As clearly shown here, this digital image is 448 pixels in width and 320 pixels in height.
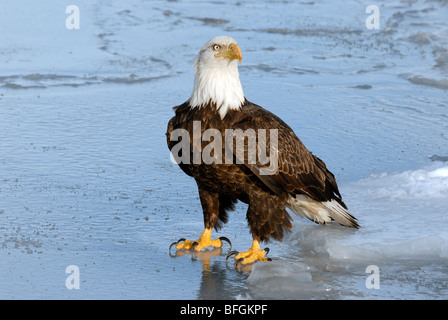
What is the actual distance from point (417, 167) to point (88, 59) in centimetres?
480

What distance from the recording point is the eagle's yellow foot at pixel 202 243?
17.0 ft

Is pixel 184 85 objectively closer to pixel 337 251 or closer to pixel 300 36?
pixel 300 36

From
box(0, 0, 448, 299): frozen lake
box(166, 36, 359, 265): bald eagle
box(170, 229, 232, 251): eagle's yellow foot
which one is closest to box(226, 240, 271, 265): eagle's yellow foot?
box(166, 36, 359, 265): bald eagle

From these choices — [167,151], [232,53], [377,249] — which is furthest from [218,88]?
[167,151]

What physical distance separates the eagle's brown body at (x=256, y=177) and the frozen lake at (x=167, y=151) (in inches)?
10.3

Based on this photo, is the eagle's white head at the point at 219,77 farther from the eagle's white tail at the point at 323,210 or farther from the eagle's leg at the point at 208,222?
the eagle's white tail at the point at 323,210

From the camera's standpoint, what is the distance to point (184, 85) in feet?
30.0

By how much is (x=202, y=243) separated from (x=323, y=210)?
34.4 inches

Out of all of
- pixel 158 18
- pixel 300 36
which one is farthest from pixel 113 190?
pixel 158 18

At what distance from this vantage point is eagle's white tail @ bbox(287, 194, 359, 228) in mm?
5375

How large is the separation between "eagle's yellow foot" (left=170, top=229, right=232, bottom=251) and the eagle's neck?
86 cm

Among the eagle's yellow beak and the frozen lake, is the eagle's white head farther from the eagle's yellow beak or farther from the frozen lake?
the frozen lake

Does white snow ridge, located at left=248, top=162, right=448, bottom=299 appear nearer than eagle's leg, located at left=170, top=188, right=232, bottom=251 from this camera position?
Yes

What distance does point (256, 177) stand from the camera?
16.2ft
